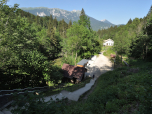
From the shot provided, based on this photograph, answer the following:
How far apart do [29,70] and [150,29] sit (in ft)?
103

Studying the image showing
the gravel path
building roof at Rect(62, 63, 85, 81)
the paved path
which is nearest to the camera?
the paved path

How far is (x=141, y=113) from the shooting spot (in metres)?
3.78

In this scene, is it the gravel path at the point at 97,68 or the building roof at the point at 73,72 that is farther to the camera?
the gravel path at the point at 97,68

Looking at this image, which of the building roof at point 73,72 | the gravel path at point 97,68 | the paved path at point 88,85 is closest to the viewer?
the paved path at point 88,85

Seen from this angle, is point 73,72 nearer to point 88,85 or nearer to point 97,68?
point 88,85

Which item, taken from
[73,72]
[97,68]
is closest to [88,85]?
[73,72]

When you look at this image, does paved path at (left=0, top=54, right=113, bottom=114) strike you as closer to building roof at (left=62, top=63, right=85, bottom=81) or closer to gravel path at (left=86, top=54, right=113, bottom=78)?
gravel path at (left=86, top=54, right=113, bottom=78)

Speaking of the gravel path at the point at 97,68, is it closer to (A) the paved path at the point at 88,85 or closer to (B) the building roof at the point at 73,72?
(A) the paved path at the point at 88,85

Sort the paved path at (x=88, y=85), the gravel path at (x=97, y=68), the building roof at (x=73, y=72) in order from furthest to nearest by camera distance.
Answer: the gravel path at (x=97, y=68) < the building roof at (x=73, y=72) < the paved path at (x=88, y=85)

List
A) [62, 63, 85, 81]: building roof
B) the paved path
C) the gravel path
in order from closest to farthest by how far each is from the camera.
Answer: the paved path → [62, 63, 85, 81]: building roof → the gravel path

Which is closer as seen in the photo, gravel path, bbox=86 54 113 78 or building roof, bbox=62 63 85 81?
building roof, bbox=62 63 85 81

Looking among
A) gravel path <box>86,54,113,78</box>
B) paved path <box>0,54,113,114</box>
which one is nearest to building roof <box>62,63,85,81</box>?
paved path <box>0,54,113,114</box>

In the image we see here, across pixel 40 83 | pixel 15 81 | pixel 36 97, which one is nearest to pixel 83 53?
pixel 40 83

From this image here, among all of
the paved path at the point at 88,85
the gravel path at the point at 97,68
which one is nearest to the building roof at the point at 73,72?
the paved path at the point at 88,85
